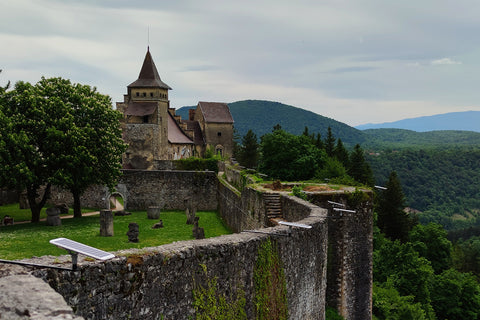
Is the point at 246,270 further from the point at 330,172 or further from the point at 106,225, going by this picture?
the point at 330,172

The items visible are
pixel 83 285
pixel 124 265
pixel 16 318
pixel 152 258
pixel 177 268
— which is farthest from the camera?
pixel 177 268

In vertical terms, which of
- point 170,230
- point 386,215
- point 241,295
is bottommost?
point 386,215

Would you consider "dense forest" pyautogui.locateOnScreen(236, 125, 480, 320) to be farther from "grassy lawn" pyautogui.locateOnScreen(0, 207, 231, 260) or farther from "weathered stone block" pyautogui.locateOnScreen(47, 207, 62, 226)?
"weathered stone block" pyautogui.locateOnScreen(47, 207, 62, 226)

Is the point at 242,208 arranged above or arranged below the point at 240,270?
below

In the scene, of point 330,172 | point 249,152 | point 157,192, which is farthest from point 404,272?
point 249,152

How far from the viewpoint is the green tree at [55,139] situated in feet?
77.9

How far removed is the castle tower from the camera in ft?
154

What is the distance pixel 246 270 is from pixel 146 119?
4523cm

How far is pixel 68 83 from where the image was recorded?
2723 centimetres

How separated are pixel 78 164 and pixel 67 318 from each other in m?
23.2

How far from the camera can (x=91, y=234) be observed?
23.6 meters

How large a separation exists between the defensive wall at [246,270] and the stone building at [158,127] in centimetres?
2707

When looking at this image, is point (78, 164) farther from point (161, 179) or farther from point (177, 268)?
point (177, 268)

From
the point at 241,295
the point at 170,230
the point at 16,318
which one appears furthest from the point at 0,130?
the point at 16,318
